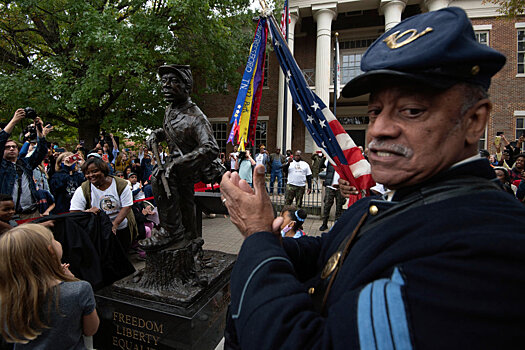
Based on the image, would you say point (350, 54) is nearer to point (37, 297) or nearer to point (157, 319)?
point (157, 319)

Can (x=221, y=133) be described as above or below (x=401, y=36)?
above

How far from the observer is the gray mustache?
0.85 meters

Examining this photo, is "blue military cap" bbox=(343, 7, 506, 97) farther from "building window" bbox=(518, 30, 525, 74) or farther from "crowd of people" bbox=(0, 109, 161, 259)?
"building window" bbox=(518, 30, 525, 74)

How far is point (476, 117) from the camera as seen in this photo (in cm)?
82

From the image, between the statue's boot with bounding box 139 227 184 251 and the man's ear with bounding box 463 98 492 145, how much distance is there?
2907 millimetres

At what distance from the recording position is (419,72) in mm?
780

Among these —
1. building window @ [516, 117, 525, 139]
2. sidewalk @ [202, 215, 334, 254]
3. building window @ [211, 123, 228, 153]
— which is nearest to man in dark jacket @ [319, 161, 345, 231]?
sidewalk @ [202, 215, 334, 254]

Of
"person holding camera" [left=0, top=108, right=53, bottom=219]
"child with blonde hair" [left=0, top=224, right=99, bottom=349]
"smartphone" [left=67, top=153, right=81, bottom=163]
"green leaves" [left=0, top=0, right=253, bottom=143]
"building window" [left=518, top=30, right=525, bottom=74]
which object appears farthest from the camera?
"building window" [left=518, top=30, right=525, bottom=74]

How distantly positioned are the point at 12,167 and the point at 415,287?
548 cm

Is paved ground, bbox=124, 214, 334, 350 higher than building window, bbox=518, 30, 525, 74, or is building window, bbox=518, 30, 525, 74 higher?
building window, bbox=518, 30, 525, 74

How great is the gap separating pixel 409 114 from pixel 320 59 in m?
15.6

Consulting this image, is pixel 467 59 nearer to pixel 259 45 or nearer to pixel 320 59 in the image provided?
pixel 259 45

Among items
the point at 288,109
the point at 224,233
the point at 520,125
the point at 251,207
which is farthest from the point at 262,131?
the point at 251,207

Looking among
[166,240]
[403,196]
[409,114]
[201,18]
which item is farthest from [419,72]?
[201,18]
